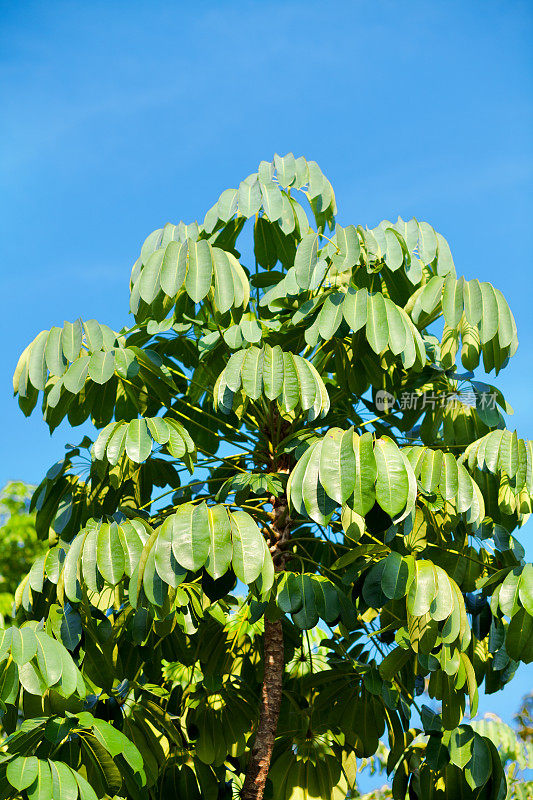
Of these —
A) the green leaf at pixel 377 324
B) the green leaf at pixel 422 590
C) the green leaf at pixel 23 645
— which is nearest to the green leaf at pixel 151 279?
the green leaf at pixel 377 324

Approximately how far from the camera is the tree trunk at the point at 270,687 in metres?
3.27

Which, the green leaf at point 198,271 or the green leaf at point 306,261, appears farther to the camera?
the green leaf at point 306,261

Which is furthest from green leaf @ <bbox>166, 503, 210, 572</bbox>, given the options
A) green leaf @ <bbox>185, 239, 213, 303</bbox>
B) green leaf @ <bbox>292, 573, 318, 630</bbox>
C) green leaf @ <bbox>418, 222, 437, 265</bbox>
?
green leaf @ <bbox>418, 222, 437, 265</bbox>

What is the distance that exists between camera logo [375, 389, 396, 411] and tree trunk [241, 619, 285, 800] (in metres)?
1.12

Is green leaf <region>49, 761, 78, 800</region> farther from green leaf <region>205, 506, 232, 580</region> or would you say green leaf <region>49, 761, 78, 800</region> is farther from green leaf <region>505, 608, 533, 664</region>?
green leaf <region>505, 608, 533, 664</region>

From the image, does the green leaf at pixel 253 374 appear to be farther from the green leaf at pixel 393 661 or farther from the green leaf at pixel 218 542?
the green leaf at pixel 393 661

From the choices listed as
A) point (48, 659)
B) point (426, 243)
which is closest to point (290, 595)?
point (48, 659)

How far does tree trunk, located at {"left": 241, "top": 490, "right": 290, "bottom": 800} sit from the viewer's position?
129 inches

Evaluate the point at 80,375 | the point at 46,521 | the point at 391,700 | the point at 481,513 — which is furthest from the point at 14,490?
the point at 481,513

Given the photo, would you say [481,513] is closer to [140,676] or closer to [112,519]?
[112,519]

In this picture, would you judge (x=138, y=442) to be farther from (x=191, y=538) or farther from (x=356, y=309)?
(x=356, y=309)

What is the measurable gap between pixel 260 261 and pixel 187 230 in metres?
0.48

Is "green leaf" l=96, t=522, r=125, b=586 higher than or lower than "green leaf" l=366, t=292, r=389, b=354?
lower

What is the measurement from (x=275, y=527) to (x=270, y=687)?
2.18 ft
